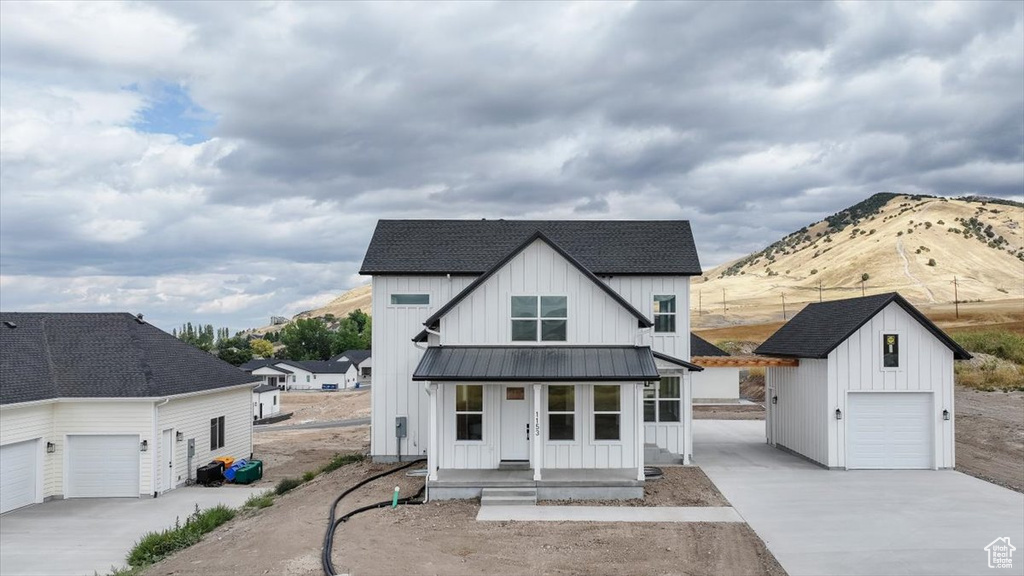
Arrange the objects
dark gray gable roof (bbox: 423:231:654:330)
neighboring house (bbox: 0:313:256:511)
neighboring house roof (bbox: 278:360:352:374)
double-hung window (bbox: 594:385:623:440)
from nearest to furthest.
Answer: double-hung window (bbox: 594:385:623:440), dark gray gable roof (bbox: 423:231:654:330), neighboring house (bbox: 0:313:256:511), neighboring house roof (bbox: 278:360:352:374)

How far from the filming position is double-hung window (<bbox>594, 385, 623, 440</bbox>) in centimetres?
1766

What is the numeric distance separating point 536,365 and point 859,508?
7713mm

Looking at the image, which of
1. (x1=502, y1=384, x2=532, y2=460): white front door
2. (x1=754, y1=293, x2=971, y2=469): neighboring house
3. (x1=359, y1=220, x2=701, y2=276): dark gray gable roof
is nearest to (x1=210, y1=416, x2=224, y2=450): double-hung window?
(x1=359, y1=220, x2=701, y2=276): dark gray gable roof

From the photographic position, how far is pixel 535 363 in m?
17.3

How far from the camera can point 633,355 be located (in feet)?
57.9

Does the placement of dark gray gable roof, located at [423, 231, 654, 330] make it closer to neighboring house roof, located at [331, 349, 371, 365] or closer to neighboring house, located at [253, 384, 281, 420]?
neighboring house, located at [253, 384, 281, 420]

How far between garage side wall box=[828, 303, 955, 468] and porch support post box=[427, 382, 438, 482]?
→ 35.9ft

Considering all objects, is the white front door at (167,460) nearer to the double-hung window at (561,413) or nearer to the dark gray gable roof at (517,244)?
the dark gray gable roof at (517,244)

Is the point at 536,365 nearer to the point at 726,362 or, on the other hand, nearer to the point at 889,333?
the point at 726,362

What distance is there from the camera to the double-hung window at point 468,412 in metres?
18.0

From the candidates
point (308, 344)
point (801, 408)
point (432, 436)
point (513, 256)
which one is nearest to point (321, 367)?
point (308, 344)

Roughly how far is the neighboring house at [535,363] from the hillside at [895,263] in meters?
70.7

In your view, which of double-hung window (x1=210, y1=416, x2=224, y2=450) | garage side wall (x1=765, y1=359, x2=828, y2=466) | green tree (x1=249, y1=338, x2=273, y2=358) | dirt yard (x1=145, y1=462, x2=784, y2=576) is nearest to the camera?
dirt yard (x1=145, y1=462, x2=784, y2=576)

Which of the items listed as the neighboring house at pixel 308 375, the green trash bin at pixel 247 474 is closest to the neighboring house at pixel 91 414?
the green trash bin at pixel 247 474
